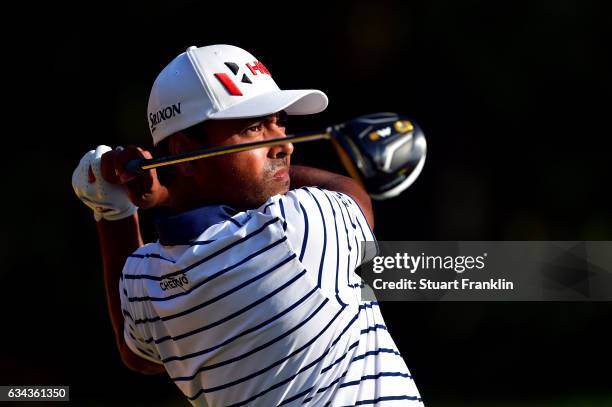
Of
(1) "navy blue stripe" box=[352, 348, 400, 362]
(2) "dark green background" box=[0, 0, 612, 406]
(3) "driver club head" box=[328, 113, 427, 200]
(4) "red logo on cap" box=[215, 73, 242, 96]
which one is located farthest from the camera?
(2) "dark green background" box=[0, 0, 612, 406]

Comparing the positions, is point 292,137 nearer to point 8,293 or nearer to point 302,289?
point 302,289

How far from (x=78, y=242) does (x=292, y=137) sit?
4474mm

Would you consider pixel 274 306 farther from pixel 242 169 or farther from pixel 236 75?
pixel 236 75

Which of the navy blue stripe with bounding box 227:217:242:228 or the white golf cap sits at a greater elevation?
the white golf cap

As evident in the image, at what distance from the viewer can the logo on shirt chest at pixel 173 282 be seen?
2.50 meters

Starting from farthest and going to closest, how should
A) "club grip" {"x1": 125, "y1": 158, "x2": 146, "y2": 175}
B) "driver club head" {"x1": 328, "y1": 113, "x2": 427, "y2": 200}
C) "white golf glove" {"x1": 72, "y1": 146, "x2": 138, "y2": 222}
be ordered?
"white golf glove" {"x1": 72, "y1": 146, "x2": 138, "y2": 222}
"club grip" {"x1": 125, "y1": 158, "x2": 146, "y2": 175}
"driver club head" {"x1": 328, "y1": 113, "x2": 427, "y2": 200}

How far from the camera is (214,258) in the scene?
2.46 metres

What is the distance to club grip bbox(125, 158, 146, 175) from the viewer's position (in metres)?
2.79

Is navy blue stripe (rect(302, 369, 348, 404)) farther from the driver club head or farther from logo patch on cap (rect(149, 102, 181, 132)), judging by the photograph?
logo patch on cap (rect(149, 102, 181, 132))

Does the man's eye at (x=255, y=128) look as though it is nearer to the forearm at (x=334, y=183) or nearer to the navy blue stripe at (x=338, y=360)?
the forearm at (x=334, y=183)

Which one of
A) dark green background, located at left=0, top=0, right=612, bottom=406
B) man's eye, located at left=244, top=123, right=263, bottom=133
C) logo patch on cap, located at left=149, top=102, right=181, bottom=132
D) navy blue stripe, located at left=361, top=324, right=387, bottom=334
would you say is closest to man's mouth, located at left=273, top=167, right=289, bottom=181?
man's eye, located at left=244, top=123, right=263, bottom=133

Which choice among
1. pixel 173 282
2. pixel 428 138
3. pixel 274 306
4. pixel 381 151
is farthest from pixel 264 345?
pixel 428 138

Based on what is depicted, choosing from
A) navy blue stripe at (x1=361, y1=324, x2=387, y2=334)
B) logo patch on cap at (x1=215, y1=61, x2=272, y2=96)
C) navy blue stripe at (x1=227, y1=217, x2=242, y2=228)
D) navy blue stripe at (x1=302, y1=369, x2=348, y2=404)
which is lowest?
navy blue stripe at (x1=302, y1=369, x2=348, y2=404)

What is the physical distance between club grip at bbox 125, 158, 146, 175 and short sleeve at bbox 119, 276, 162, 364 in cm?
28
